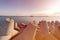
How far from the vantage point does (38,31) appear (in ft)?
1.81

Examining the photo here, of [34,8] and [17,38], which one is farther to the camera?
[34,8]

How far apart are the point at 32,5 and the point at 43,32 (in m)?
0.62

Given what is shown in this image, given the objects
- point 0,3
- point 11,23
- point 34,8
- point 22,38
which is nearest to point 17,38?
point 22,38

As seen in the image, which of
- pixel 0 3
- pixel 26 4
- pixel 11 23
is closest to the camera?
pixel 11 23

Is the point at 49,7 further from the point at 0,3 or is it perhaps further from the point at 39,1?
the point at 0,3

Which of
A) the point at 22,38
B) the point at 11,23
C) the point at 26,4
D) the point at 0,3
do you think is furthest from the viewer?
the point at 26,4

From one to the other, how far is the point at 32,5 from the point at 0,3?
29 centimetres

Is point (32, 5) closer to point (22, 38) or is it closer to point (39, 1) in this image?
point (39, 1)

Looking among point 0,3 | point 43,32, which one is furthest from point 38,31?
point 0,3

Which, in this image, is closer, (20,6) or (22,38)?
(22,38)

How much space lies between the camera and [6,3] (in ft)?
3.51

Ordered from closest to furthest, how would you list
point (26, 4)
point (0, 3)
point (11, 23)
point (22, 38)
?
1. point (22, 38)
2. point (11, 23)
3. point (0, 3)
4. point (26, 4)

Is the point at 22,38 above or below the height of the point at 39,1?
below

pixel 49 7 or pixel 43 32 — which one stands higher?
pixel 49 7
